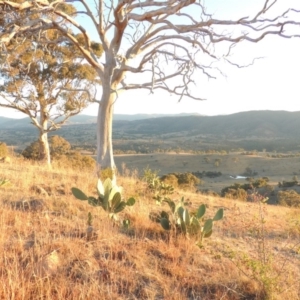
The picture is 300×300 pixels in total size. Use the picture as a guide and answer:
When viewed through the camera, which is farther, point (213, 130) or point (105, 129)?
point (213, 130)

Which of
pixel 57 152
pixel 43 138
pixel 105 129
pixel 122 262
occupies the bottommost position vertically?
pixel 57 152

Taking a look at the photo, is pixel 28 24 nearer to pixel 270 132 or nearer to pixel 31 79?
pixel 31 79

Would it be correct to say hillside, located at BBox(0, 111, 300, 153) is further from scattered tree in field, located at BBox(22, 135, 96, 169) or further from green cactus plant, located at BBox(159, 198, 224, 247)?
green cactus plant, located at BBox(159, 198, 224, 247)

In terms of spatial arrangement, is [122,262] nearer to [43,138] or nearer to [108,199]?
[108,199]

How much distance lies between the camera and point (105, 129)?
9.62 metres

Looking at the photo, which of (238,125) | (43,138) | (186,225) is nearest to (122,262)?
(186,225)

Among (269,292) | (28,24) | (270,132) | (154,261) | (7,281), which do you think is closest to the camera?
(7,281)

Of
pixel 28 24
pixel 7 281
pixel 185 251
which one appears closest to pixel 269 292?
pixel 185 251

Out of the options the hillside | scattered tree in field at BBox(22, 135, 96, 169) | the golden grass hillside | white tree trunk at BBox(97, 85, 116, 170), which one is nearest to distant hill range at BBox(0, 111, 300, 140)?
the hillside

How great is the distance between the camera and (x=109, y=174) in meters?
7.58

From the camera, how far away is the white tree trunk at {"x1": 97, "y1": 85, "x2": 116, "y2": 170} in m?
9.47

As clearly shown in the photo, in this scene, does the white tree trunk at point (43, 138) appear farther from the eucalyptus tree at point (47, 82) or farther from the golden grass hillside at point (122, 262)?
the golden grass hillside at point (122, 262)

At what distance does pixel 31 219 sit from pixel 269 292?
8.73 ft

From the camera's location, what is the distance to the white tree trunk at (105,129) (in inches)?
373
